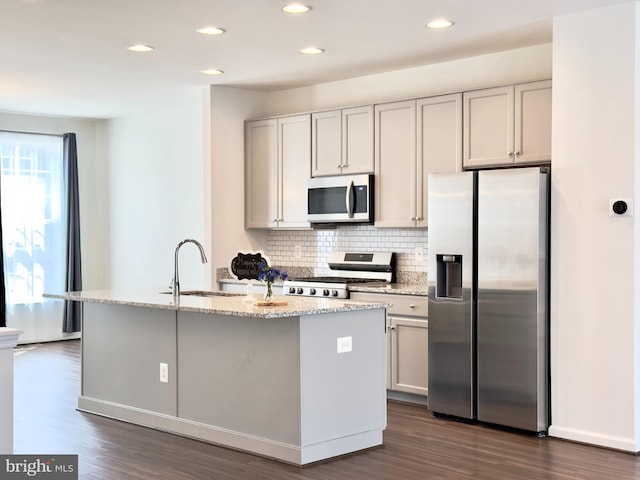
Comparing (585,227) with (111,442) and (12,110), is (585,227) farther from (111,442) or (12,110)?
(12,110)

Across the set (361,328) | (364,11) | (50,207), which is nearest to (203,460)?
(361,328)

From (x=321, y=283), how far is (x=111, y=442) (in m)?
2.25

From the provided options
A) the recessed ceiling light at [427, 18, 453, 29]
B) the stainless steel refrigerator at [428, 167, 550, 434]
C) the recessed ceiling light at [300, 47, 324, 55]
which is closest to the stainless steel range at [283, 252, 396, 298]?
the stainless steel refrigerator at [428, 167, 550, 434]

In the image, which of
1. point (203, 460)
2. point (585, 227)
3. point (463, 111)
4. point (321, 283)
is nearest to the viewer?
point (203, 460)

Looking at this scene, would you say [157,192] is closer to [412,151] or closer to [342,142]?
[342,142]

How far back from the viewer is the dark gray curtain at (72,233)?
9.49 meters

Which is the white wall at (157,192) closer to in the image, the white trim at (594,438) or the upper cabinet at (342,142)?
the upper cabinet at (342,142)

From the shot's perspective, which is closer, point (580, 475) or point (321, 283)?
point (580, 475)

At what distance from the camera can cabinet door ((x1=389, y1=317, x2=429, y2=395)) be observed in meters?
6.09

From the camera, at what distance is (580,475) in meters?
4.40

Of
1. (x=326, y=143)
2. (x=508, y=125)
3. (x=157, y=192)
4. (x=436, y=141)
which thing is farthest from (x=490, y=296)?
(x=157, y=192)

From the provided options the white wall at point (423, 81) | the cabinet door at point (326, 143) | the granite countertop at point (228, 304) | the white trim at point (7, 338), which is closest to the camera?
the white trim at point (7, 338)

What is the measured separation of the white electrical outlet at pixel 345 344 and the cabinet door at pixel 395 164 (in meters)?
1.83

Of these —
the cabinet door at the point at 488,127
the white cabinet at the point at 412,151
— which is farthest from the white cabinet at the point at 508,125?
the white cabinet at the point at 412,151
